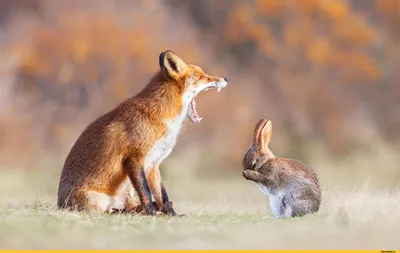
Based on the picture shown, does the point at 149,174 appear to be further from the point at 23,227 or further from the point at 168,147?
the point at 23,227

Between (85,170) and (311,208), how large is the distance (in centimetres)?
286

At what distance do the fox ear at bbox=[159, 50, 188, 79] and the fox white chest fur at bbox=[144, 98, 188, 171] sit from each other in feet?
1.38

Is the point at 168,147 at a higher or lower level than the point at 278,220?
→ higher

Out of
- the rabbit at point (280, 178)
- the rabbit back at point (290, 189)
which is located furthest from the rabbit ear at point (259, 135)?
the rabbit back at point (290, 189)

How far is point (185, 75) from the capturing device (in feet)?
31.0

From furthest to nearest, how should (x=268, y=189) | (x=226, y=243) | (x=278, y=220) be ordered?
(x=268, y=189)
(x=278, y=220)
(x=226, y=243)

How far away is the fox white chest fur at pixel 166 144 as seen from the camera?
9155 millimetres

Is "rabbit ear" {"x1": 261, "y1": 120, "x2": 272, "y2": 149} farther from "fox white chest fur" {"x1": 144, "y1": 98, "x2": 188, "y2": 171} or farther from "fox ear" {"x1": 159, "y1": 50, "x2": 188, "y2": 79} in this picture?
"fox ear" {"x1": 159, "y1": 50, "x2": 188, "y2": 79}

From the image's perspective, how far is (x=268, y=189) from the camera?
30.1ft

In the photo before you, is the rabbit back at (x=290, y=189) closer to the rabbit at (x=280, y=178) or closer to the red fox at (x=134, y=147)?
the rabbit at (x=280, y=178)

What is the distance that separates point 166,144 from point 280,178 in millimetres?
1491

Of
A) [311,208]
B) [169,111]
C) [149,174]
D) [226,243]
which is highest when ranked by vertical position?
[169,111]

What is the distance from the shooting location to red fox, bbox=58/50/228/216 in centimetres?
905

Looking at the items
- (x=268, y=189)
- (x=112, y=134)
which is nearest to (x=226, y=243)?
(x=268, y=189)
